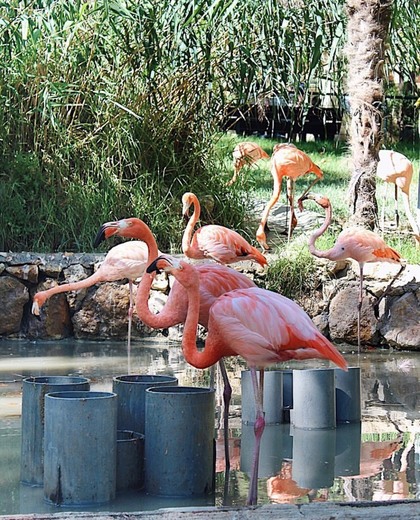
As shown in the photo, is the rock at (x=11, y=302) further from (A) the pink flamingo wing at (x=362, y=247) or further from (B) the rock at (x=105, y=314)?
(A) the pink flamingo wing at (x=362, y=247)

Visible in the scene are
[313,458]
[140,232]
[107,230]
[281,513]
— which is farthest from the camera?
[140,232]

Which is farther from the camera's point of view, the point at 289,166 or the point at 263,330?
the point at 289,166

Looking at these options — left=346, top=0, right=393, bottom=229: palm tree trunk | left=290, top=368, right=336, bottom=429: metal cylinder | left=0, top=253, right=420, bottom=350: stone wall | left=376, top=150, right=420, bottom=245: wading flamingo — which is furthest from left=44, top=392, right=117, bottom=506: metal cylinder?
left=376, top=150, right=420, bottom=245: wading flamingo

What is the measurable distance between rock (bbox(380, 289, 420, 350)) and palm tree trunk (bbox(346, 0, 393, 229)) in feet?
4.62

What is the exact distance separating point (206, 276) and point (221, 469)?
1056 mm

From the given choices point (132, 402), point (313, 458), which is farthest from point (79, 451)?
point (313, 458)

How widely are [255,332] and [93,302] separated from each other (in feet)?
15.6

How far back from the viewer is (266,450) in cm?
477

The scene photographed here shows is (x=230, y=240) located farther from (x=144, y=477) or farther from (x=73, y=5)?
(x=144, y=477)

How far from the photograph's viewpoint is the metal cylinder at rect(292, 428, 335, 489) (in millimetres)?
4148

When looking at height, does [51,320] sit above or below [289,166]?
below

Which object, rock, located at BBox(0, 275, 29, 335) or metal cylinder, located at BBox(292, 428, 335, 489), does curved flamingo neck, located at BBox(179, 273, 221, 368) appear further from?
rock, located at BBox(0, 275, 29, 335)

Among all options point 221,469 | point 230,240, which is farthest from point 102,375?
point 221,469

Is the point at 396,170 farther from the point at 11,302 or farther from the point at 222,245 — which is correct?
the point at 11,302
